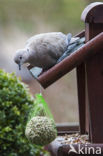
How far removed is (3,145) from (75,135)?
185 centimetres

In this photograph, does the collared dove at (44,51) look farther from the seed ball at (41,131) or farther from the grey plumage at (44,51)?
the seed ball at (41,131)

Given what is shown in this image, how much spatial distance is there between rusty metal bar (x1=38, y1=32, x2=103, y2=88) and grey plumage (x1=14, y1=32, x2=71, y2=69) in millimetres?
267

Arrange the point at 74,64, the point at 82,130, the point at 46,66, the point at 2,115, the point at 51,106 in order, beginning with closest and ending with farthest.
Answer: the point at 74,64 < the point at 46,66 < the point at 82,130 < the point at 2,115 < the point at 51,106

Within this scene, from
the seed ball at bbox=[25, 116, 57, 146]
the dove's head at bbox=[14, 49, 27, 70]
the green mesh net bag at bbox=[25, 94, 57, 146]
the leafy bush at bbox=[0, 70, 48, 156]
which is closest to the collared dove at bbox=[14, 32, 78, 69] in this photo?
the dove's head at bbox=[14, 49, 27, 70]

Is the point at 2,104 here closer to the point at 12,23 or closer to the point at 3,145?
the point at 3,145

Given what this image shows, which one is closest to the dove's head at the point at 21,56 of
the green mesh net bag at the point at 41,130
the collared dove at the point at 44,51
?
the collared dove at the point at 44,51

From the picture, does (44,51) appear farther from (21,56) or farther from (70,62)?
(70,62)

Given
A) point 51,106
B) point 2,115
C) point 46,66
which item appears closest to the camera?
point 46,66

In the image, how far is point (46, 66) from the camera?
2926 mm

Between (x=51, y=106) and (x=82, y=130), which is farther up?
(x=51, y=106)

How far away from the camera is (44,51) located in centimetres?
295

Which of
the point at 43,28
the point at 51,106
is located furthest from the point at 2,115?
the point at 43,28

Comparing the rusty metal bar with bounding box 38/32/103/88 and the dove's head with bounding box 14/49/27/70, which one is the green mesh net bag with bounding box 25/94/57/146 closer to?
the dove's head with bounding box 14/49/27/70

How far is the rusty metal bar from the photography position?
262 centimetres
